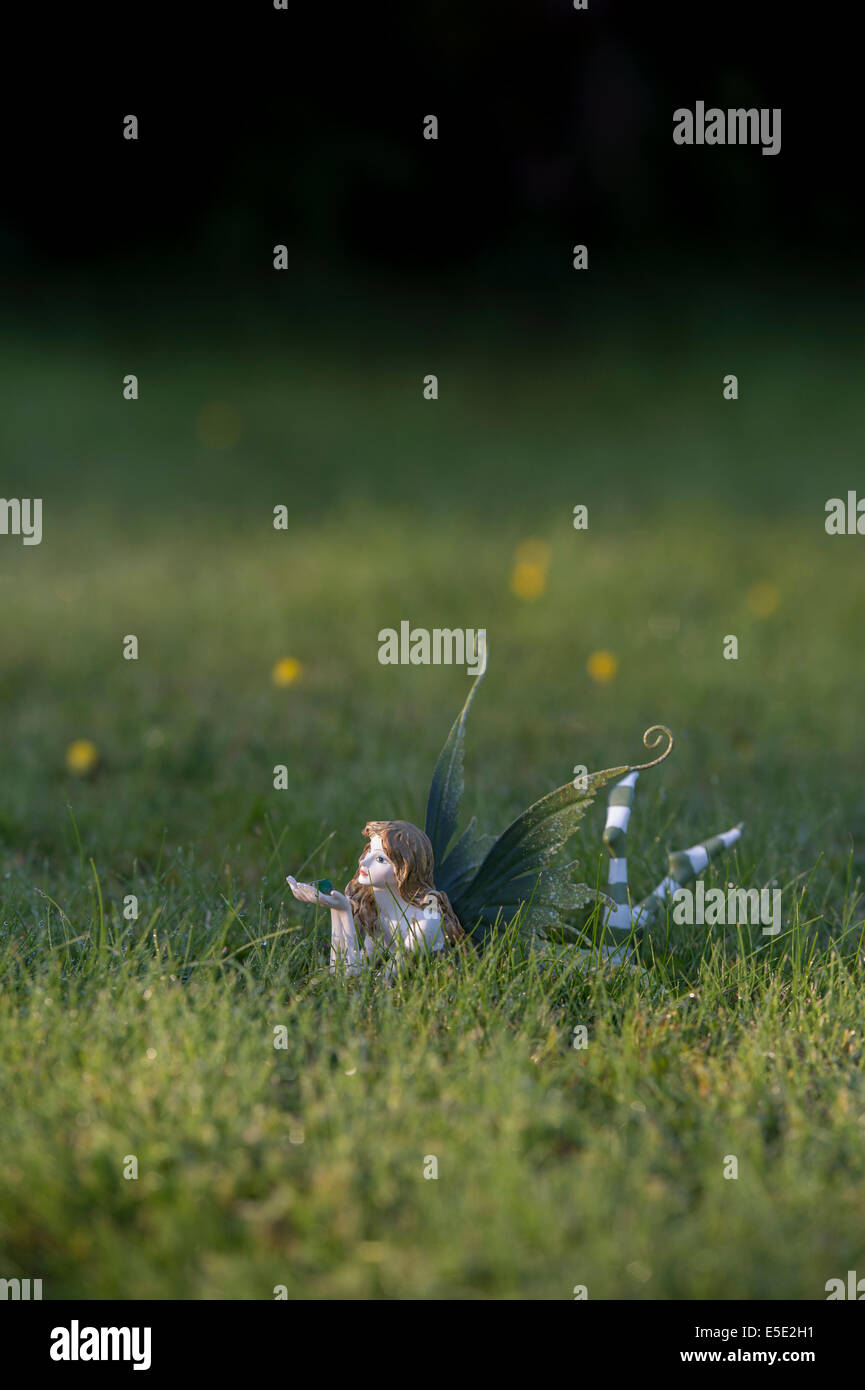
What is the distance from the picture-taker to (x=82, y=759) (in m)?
4.54

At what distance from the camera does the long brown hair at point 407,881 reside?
2.82 m

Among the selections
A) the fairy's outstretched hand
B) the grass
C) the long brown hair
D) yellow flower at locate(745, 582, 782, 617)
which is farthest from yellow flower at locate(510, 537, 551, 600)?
the fairy's outstretched hand

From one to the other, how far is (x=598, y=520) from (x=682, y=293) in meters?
4.46

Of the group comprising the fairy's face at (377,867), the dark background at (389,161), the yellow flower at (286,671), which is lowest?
the fairy's face at (377,867)

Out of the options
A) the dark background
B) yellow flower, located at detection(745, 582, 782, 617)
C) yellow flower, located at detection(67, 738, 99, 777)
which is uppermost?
the dark background

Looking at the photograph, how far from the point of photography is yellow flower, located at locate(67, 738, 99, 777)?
451cm

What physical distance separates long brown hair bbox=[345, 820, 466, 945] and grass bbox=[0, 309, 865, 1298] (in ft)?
0.38

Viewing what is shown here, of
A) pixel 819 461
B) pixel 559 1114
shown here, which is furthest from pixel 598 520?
pixel 559 1114

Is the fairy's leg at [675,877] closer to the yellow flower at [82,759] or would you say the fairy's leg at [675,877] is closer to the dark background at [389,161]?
the yellow flower at [82,759]

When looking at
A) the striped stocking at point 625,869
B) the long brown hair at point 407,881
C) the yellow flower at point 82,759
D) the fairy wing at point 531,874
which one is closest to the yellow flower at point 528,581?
the yellow flower at point 82,759

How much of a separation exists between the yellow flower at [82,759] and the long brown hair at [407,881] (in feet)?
6.21

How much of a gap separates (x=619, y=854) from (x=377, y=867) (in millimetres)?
679

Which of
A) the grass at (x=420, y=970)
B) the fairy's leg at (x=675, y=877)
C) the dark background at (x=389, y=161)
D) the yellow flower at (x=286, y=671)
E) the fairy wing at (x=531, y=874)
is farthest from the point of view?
the dark background at (x=389, y=161)

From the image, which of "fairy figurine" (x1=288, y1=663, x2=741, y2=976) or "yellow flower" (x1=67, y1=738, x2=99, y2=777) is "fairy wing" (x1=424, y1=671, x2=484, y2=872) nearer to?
"fairy figurine" (x1=288, y1=663, x2=741, y2=976)
